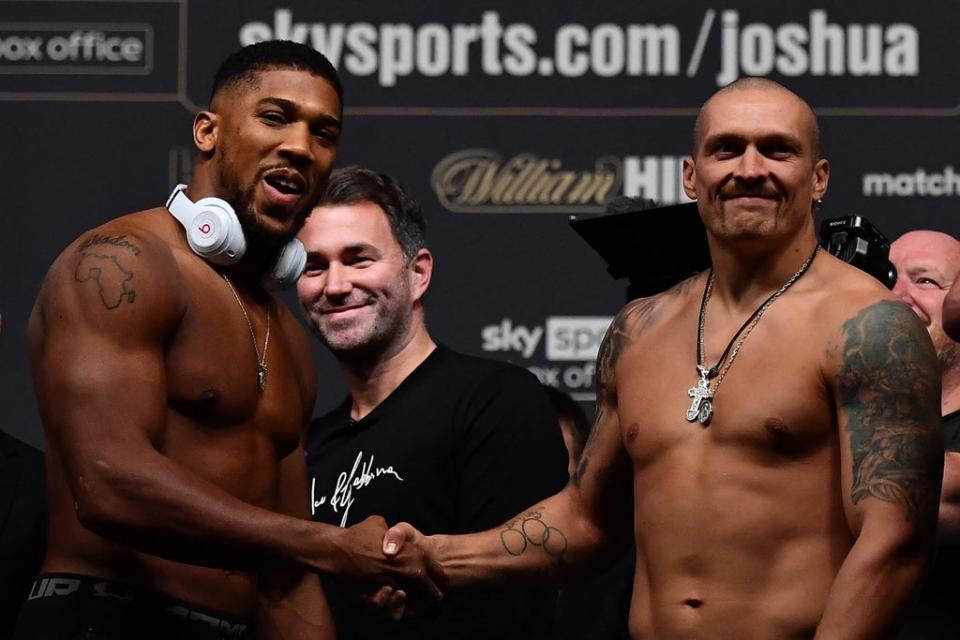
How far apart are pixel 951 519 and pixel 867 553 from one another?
0.83m

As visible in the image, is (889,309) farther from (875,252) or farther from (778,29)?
(778,29)

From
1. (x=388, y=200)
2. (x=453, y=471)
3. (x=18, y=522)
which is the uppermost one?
(x=388, y=200)

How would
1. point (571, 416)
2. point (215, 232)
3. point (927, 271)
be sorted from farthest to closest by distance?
point (571, 416) → point (927, 271) → point (215, 232)

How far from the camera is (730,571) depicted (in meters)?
3.04

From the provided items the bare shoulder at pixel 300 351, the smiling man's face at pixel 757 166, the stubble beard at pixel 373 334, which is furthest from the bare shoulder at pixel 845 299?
the stubble beard at pixel 373 334

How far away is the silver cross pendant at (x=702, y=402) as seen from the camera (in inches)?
123

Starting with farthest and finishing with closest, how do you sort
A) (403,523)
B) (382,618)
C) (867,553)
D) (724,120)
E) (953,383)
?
(953,383) → (382,618) → (403,523) → (724,120) → (867,553)

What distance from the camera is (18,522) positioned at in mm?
4168

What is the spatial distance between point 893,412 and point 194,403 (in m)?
1.17

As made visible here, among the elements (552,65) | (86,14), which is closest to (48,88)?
(86,14)

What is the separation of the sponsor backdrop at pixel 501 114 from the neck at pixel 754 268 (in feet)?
4.84

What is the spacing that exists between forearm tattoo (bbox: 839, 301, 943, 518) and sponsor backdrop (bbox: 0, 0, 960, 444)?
69.7 inches

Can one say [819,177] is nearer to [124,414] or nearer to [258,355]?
[258,355]

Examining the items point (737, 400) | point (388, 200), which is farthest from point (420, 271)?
point (737, 400)
